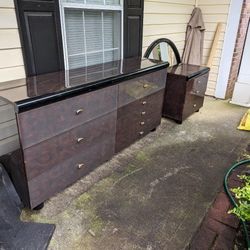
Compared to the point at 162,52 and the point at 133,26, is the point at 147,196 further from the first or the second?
the point at 162,52

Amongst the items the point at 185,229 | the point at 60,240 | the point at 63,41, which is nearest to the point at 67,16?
the point at 63,41

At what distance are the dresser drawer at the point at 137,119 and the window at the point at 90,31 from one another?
64cm

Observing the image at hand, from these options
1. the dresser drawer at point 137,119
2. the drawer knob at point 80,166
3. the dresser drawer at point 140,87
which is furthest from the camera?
the dresser drawer at point 137,119

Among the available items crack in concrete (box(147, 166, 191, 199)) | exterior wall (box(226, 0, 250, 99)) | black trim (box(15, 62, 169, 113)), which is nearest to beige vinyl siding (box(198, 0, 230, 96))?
exterior wall (box(226, 0, 250, 99))

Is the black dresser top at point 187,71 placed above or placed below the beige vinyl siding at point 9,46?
below

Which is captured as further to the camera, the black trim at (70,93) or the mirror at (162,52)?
the mirror at (162,52)

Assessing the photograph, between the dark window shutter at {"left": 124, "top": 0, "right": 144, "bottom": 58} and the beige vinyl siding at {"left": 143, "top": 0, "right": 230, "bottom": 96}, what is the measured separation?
18 centimetres

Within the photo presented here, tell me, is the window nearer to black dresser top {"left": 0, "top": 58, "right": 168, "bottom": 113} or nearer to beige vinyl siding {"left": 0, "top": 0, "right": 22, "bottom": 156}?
black dresser top {"left": 0, "top": 58, "right": 168, "bottom": 113}

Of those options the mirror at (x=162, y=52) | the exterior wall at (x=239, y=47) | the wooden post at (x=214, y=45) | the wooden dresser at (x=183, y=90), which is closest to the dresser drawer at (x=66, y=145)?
the wooden dresser at (x=183, y=90)

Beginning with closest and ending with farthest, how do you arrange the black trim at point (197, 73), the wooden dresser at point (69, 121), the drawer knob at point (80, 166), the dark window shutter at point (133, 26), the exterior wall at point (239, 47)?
1. the wooden dresser at point (69, 121)
2. the drawer knob at point (80, 166)
3. the dark window shutter at point (133, 26)
4. the black trim at point (197, 73)
5. the exterior wall at point (239, 47)

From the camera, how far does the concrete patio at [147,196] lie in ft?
5.02

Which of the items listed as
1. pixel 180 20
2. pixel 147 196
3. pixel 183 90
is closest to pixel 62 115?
pixel 147 196

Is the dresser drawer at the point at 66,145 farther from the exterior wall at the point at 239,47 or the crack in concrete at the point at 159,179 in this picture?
the exterior wall at the point at 239,47

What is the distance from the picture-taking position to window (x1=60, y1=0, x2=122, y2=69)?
207 cm
